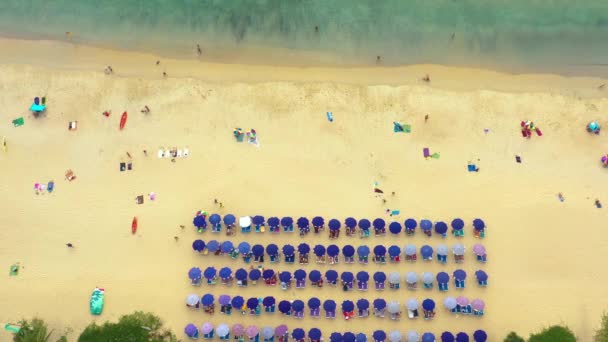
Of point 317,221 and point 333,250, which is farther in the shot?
point 317,221

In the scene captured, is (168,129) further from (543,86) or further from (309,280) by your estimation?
(543,86)

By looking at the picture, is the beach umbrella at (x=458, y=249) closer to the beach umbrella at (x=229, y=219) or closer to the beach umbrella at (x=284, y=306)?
the beach umbrella at (x=284, y=306)

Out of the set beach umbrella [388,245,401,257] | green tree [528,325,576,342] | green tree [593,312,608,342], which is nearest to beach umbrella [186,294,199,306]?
beach umbrella [388,245,401,257]

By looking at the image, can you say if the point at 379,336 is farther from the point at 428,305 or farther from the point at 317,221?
the point at 317,221

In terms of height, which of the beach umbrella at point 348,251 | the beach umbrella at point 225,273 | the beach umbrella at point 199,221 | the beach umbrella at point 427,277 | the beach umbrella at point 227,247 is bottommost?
the beach umbrella at point 427,277

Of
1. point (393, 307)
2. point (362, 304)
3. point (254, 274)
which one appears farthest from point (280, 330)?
point (393, 307)

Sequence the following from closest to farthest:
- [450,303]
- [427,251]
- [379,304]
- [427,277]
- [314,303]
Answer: [314,303]
[379,304]
[450,303]
[427,277]
[427,251]

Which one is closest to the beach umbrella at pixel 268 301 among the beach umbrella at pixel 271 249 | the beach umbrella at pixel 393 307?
the beach umbrella at pixel 271 249

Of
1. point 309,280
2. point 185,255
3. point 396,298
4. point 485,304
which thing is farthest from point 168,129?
point 485,304
